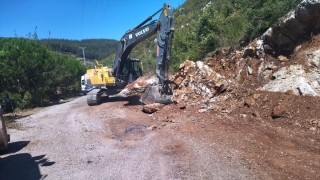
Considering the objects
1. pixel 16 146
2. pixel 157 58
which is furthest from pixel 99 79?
pixel 16 146

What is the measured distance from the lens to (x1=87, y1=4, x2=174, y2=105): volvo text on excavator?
10305mm

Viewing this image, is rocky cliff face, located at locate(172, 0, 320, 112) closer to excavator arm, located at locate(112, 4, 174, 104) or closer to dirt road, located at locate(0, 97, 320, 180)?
excavator arm, located at locate(112, 4, 174, 104)

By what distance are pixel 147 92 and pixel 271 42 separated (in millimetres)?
4987

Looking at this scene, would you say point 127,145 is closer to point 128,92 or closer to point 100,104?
point 128,92

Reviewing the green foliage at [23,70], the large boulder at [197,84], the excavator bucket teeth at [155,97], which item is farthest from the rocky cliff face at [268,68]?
the green foliage at [23,70]

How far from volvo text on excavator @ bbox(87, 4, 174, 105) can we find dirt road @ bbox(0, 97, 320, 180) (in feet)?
4.18

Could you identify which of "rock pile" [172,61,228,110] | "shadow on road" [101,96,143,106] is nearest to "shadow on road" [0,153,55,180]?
"rock pile" [172,61,228,110]

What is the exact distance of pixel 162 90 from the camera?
34.0 feet

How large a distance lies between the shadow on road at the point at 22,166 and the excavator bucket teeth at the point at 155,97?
478cm

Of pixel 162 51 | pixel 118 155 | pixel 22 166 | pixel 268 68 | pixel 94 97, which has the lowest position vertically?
pixel 22 166

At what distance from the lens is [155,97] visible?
1044 centimetres

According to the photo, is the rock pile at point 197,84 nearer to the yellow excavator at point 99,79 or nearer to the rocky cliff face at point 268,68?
the rocky cliff face at point 268,68

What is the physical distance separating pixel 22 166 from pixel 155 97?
5.40 meters

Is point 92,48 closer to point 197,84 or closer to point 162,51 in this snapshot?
point 162,51
